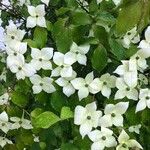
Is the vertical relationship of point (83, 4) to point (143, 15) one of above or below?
below

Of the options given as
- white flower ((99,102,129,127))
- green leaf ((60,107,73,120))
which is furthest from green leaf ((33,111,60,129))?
white flower ((99,102,129,127))

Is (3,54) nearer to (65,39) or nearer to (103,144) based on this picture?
(65,39)

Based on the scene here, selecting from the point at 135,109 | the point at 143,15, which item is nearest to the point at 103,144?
Answer: the point at 135,109

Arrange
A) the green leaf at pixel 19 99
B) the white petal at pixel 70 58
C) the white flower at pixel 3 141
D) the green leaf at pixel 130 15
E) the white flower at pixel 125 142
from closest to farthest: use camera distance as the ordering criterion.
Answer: the green leaf at pixel 130 15 < the white flower at pixel 125 142 < the white petal at pixel 70 58 < the green leaf at pixel 19 99 < the white flower at pixel 3 141

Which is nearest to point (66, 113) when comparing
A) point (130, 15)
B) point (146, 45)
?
point (146, 45)

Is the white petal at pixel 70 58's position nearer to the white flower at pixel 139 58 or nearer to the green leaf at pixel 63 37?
the green leaf at pixel 63 37

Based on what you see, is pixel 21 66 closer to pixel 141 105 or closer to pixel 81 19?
pixel 81 19

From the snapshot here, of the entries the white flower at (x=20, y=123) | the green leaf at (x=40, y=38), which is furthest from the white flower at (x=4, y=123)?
the green leaf at (x=40, y=38)
